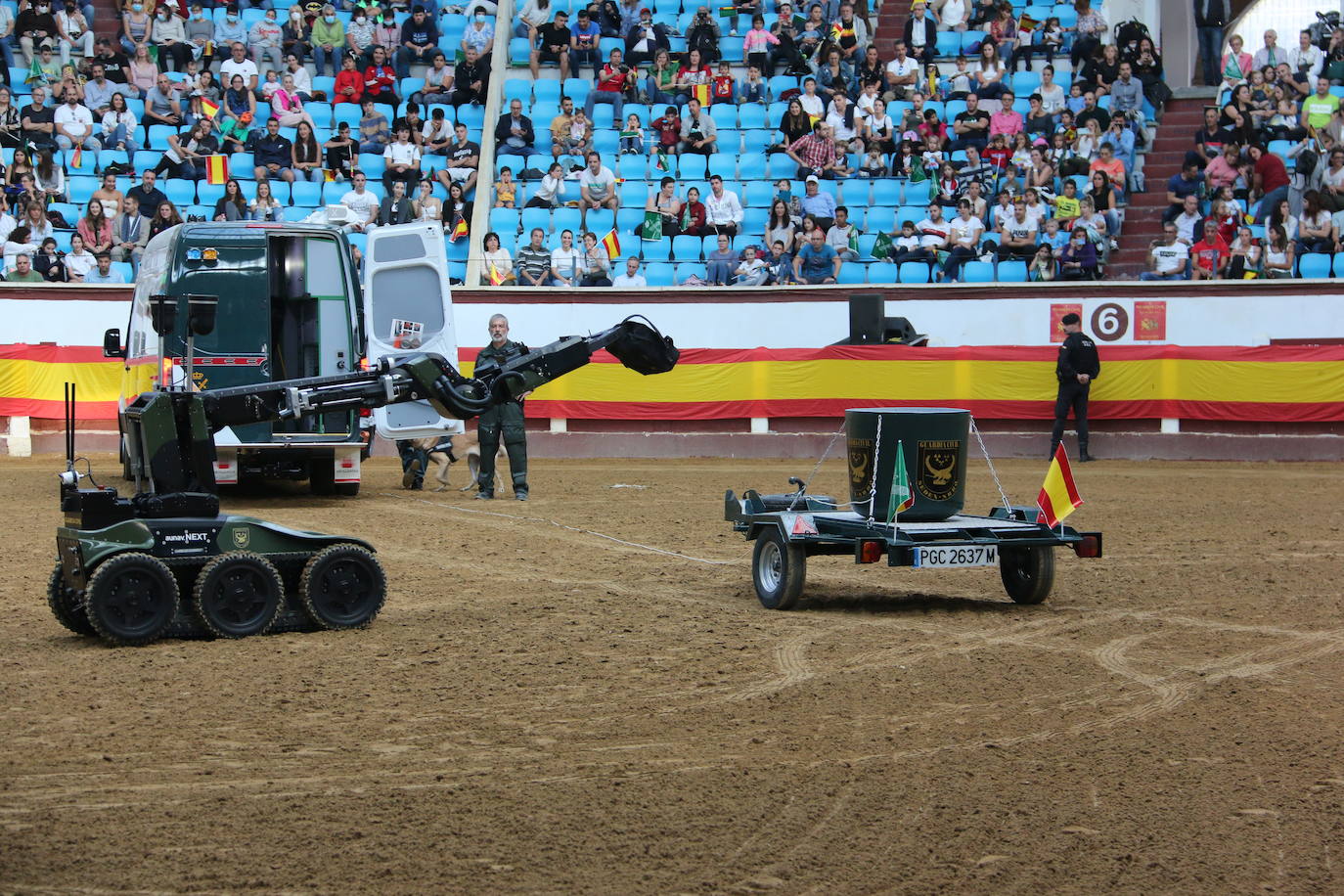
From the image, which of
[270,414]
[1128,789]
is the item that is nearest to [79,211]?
[270,414]

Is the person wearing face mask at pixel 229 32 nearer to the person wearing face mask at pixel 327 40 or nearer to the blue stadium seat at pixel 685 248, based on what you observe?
the person wearing face mask at pixel 327 40

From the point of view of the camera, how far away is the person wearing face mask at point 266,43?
96.4 ft

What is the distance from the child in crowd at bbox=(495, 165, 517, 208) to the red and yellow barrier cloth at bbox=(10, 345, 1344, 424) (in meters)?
3.44

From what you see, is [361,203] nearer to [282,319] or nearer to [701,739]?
[282,319]

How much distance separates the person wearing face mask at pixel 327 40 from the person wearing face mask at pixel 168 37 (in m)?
2.37

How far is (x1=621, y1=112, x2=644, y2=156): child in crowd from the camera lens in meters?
26.9

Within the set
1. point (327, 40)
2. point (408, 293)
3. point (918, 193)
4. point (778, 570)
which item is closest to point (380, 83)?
point (327, 40)

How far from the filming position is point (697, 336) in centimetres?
2461

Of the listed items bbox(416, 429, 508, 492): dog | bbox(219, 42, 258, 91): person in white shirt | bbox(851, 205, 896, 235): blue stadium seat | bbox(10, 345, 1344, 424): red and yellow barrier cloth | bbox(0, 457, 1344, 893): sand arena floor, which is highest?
bbox(219, 42, 258, 91): person in white shirt

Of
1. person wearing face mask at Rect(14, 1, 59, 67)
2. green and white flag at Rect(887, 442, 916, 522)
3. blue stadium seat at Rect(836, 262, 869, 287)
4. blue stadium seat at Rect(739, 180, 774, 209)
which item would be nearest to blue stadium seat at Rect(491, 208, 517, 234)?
blue stadium seat at Rect(739, 180, 774, 209)

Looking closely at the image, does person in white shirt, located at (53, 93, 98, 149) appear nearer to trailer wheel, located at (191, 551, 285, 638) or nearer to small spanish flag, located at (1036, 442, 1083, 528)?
trailer wheel, located at (191, 551, 285, 638)

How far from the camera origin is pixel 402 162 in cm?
2659

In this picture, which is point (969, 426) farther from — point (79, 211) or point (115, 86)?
point (115, 86)

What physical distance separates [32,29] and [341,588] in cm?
2314
